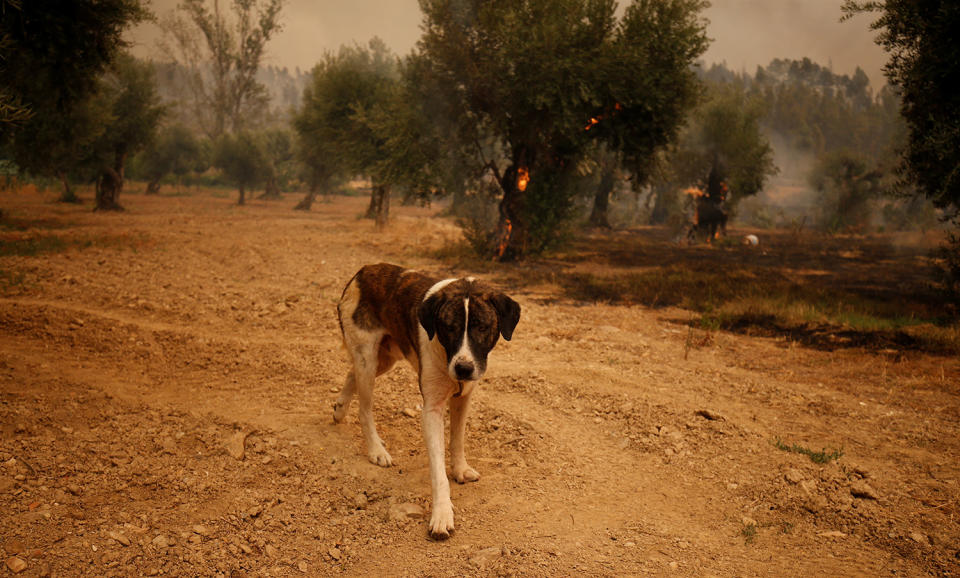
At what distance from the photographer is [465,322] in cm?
370

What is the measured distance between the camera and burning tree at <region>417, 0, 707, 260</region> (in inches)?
651

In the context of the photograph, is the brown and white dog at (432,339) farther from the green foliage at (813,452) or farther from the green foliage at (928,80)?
the green foliage at (928,80)

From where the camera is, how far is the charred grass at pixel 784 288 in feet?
36.2

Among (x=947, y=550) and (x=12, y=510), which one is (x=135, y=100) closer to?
(x=12, y=510)

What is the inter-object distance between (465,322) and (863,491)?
3.74 metres

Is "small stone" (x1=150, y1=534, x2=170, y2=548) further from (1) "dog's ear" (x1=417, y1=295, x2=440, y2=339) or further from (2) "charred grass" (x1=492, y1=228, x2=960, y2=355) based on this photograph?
(2) "charred grass" (x1=492, y1=228, x2=960, y2=355)

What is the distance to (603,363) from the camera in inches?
334

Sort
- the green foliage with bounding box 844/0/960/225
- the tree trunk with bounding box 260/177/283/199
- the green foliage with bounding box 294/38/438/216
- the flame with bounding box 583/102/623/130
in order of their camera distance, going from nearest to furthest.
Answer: the green foliage with bounding box 844/0/960/225, the flame with bounding box 583/102/623/130, the green foliage with bounding box 294/38/438/216, the tree trunk with bounding box 260/177/283/199

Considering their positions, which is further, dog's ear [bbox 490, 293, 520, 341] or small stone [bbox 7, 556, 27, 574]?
dog's ear [bbox 490, 293, 520, 341]

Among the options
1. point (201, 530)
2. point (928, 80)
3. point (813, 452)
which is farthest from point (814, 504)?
point (928, 80)

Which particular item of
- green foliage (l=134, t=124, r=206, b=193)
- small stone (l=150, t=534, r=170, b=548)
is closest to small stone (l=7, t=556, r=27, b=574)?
small stone (l=150, t=534, r=170, b=548)

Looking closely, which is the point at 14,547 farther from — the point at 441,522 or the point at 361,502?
the point at 441,522

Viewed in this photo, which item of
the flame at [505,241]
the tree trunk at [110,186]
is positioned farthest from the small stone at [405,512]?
the tree trunk at [110,186]

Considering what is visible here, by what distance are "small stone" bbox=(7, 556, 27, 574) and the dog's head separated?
2728mm
